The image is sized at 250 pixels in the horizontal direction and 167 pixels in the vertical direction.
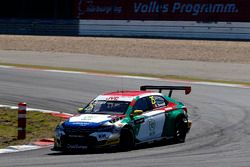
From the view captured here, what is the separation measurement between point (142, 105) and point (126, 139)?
3.98 ft

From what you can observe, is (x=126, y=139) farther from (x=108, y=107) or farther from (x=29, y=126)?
(x=29, y=126)

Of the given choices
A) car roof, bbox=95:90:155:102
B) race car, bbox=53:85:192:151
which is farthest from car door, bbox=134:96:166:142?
car roof, bbox=95:90:155:102

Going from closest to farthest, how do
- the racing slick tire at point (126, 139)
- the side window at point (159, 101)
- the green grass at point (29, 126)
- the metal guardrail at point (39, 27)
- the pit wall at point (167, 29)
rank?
the racing slick tire at point (126, 139) < the side window at point (159, 101) < the green grass at point (29, 126) < the pit wall at point (167, 29) < the metal guardrail at point (39, 27)

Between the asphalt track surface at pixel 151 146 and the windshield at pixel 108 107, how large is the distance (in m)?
1.02

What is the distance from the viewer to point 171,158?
600 inches

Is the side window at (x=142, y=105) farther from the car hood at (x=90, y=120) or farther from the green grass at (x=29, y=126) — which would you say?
the green grass at (x=29, y=126)

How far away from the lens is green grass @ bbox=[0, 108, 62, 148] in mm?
18586

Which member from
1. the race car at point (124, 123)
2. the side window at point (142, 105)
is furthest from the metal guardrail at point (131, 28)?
the side window at point (142, 105)

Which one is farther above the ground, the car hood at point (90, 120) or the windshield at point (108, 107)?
the windshield at point (108, 107)

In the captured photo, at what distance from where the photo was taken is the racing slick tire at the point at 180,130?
18219mm

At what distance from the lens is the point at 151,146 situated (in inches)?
694

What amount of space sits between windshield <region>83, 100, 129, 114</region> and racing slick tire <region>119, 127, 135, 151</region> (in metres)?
0.58

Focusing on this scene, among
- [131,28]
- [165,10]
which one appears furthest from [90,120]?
[165,10]

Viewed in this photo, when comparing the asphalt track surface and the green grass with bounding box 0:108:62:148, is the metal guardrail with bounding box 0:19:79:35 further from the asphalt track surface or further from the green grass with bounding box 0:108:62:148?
the green grass with bounding box 0:108:62:148
